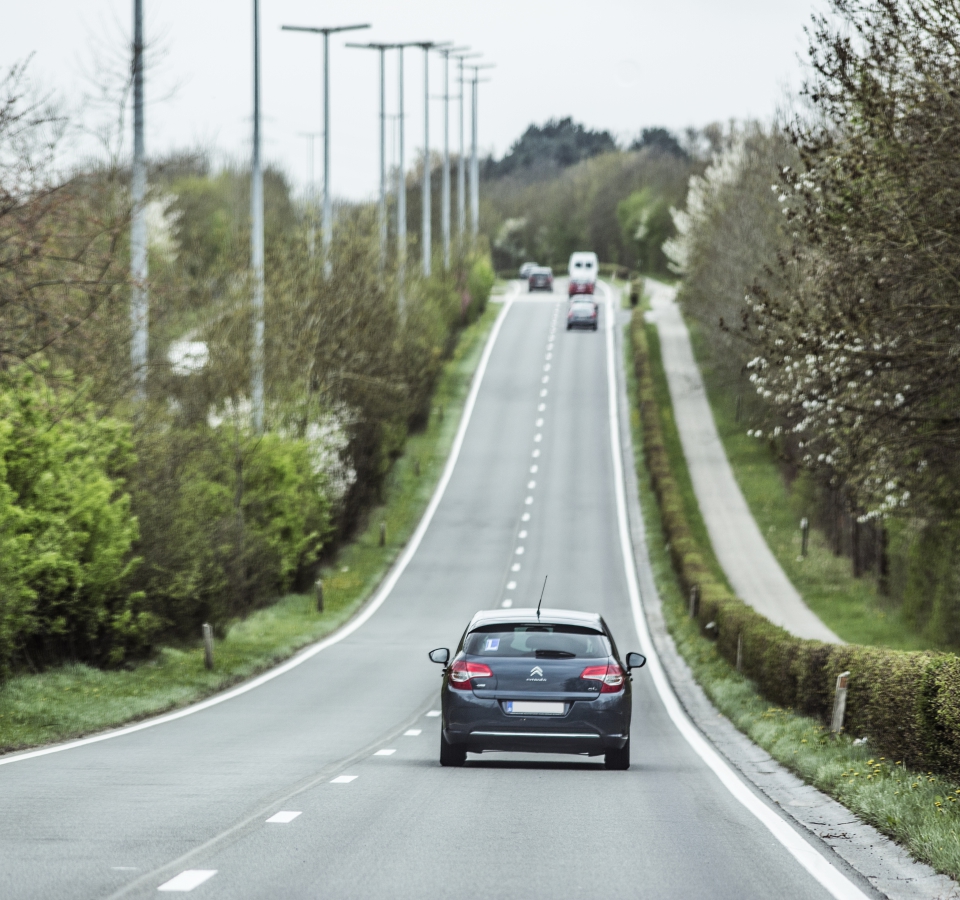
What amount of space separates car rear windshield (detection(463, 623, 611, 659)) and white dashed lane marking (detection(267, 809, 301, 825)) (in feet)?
14.4

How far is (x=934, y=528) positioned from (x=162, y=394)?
51.4ft

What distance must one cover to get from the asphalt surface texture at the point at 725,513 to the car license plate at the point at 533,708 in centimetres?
1577

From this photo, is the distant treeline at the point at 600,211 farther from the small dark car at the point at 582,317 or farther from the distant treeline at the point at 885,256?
the distant treeline at the point at 885,256

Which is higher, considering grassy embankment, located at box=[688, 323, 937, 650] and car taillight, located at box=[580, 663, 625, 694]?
car taillight, located at box=[580, 663, 625, 694]

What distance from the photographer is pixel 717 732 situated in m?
20.4

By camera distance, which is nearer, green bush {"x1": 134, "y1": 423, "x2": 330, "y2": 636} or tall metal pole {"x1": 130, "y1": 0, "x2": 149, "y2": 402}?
tall metal pole {"x1": 130, "y1": 0, "x2": 149, "y2": 402}

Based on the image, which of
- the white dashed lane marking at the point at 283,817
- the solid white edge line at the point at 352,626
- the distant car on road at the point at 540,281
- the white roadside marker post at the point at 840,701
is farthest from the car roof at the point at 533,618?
the distant car on road at the point at 540,281

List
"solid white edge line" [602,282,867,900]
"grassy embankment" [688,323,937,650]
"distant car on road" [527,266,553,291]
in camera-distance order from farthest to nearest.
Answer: "distant car on road" [527,266,553,291] → "grassy embankment" [688,323,937,650] → "solid white edge line" [602,282,867,900]

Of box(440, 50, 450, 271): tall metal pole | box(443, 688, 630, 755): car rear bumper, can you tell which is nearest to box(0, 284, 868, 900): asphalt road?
box(443, 688, 630, 755): car rear bumper

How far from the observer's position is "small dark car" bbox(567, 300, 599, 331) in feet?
326

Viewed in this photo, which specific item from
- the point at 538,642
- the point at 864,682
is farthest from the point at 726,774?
the point at 538,642

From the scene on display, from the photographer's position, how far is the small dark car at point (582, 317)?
99.4m

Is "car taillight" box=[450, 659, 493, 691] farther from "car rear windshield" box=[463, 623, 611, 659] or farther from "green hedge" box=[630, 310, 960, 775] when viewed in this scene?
"green hedge" box=[630, 310, 960, 775]

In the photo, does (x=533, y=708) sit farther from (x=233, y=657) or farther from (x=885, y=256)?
(x=233, y=657)
